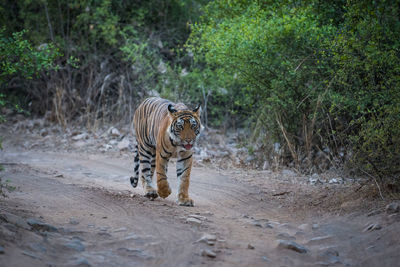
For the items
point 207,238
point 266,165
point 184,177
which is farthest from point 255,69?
point 207,238

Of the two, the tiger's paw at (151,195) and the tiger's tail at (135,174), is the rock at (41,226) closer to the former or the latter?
the tiger's paw at (151,195)

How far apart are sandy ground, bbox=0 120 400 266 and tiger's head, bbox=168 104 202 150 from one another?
94 cm

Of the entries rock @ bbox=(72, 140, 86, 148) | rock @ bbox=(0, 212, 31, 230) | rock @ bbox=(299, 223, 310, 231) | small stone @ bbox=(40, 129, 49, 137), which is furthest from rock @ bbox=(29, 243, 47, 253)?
small stone @ bbox=(40, 129, 49, 137)

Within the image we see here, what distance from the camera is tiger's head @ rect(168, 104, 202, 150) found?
6.69 meters

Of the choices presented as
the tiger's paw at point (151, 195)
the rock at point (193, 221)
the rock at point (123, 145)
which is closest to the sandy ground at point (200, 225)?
the rock at point (193, 221)

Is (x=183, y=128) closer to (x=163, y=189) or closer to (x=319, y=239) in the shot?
(x=163, y=189)

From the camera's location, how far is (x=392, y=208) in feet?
17.2

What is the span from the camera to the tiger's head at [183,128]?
6691mm

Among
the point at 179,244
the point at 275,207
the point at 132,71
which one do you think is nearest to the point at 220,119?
the point at 132,71

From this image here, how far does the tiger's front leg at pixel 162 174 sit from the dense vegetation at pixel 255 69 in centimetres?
226

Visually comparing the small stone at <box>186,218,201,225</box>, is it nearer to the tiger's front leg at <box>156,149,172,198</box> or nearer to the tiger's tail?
the tiger's front leg at <box>156,149,172,198</box>

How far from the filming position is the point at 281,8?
30.3 feet

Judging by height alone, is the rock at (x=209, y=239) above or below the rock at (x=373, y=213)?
below

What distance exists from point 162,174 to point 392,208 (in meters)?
3.19
